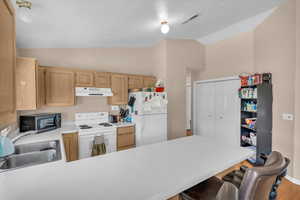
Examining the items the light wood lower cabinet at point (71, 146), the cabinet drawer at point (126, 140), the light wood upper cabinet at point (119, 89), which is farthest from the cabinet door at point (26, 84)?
the cabinet drawer at point (126, 140)

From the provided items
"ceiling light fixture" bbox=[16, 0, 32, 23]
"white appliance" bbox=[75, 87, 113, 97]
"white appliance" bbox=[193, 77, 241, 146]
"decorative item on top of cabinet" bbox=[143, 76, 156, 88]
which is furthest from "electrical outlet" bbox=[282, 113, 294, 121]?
"ceiling light fixture" bbox=[16, 0, 32, 23]

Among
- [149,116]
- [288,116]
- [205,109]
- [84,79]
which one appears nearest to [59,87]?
[84,79]

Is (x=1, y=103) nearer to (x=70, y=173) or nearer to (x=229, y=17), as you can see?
(x=70, y=173)

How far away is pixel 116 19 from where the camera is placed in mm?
2236

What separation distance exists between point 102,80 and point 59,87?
838 mm

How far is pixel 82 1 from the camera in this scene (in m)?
1.68

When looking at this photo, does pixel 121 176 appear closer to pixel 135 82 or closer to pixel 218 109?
pixel 135 82

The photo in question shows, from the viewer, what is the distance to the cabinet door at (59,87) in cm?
267

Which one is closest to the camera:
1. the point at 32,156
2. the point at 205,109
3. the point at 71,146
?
the point at 32,156

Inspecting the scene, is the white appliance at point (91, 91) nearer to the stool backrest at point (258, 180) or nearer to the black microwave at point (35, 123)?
the black microwave at point (35, 123)

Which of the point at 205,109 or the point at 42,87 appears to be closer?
the point at 42,87

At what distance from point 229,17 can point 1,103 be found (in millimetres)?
3562

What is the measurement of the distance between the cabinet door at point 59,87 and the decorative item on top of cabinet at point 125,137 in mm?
1147

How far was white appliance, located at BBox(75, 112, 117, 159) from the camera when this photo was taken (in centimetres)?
265
